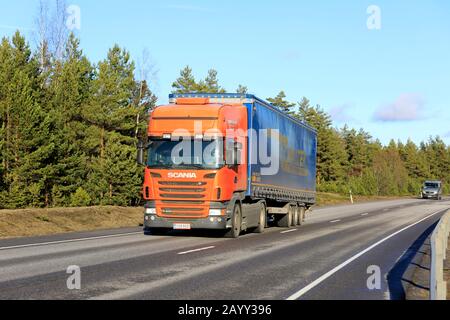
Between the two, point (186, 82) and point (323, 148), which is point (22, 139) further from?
point (323, 148)

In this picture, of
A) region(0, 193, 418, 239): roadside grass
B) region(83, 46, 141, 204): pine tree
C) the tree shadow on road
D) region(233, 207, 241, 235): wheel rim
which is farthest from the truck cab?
region(83, 46, 141, 204): pine tree

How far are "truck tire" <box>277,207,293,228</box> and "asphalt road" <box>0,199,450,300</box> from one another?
19.0 ft

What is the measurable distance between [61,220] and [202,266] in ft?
40.6

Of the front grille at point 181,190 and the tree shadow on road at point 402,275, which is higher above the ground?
the front grille at point 181,190

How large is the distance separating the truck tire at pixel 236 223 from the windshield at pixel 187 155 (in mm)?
1981

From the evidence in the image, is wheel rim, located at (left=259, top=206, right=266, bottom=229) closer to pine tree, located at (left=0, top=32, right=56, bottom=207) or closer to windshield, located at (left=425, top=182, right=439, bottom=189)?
pine tree, located at (left=0, top=32, right=56, bottom=207)

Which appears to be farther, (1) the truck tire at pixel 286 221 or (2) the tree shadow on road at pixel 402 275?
(1) the truck tire at pixel 286 221

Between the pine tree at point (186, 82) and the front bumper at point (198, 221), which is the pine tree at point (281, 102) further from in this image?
the front bumper at point (198, 221)

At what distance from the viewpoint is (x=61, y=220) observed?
23.0 metres

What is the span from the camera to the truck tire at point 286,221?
2556 cm

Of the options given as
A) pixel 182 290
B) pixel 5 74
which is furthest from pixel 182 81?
pixel 182 290

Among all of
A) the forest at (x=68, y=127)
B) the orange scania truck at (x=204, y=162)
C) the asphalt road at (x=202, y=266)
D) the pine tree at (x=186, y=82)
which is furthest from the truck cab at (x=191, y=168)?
the pine tree at (x=186, y=82)
